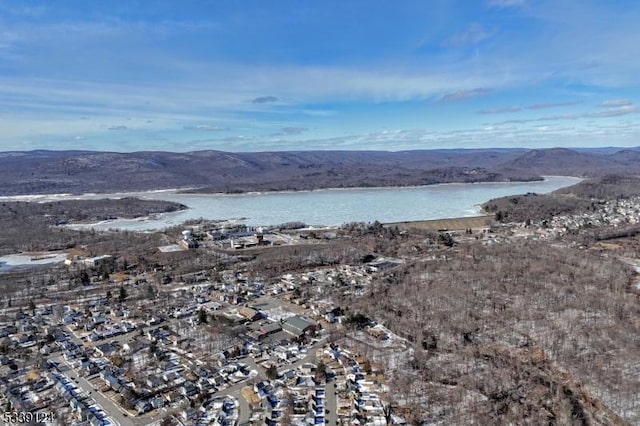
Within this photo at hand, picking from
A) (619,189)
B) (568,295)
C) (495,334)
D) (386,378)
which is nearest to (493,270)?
(568,295)

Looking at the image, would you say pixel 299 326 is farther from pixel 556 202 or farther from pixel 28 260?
pixel 556 202

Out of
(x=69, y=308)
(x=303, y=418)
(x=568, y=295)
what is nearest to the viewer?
(x=303, y=418)

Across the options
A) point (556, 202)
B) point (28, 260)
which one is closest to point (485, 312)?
point (28, 260)

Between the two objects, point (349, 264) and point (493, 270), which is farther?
point (349, 264)

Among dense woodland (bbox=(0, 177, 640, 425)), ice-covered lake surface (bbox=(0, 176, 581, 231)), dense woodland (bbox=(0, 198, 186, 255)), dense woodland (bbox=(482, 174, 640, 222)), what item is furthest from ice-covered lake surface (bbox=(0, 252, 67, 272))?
dense woodland (bbox=(482, 174, 640, 222))

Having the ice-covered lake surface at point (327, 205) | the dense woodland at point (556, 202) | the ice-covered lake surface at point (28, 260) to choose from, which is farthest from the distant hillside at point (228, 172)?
the ice-covered lake surface at point (28, 260)

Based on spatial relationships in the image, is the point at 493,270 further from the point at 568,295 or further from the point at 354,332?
the point at 354,332
